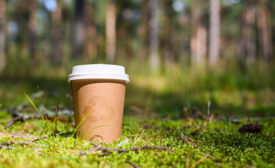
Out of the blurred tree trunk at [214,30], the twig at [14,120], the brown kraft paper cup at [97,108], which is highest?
the blurred tree trunk at [214,30]

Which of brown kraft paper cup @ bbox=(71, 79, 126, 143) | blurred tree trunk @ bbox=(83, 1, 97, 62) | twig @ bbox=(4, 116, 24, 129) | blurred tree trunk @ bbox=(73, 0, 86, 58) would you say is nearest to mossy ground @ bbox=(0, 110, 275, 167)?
brown kraft paper cup @ bbox=(71, 79, 126, 143)

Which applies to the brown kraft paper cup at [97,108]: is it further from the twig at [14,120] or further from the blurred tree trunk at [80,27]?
the blurred tree trunk at [80,27]

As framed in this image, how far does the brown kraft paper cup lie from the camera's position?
1784 mm

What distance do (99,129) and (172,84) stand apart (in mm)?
5104

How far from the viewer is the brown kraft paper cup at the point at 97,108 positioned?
1784 millimetres

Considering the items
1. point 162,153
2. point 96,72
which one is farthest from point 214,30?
point 162,153

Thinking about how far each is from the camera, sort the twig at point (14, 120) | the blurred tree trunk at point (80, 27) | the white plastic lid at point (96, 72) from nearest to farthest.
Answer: the white plastic lid at point (96, 72), the twig at point (14, 120), the blurred tree trunk at point (80, 27)

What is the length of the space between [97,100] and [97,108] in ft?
0.21

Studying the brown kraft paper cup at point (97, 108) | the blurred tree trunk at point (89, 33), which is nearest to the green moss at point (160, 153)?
the brown kraft paper cup at point (97, 108)

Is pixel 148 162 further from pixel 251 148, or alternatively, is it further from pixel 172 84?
pixel 172 84

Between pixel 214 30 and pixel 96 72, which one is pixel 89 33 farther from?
pixel 96 72

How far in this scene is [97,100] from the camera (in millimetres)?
1789

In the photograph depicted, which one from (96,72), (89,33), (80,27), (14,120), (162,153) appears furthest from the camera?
(89,33)

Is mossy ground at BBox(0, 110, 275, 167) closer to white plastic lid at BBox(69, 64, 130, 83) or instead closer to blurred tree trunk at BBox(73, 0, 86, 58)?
white plastic lid at BBox(69, 64, 130, 83)
